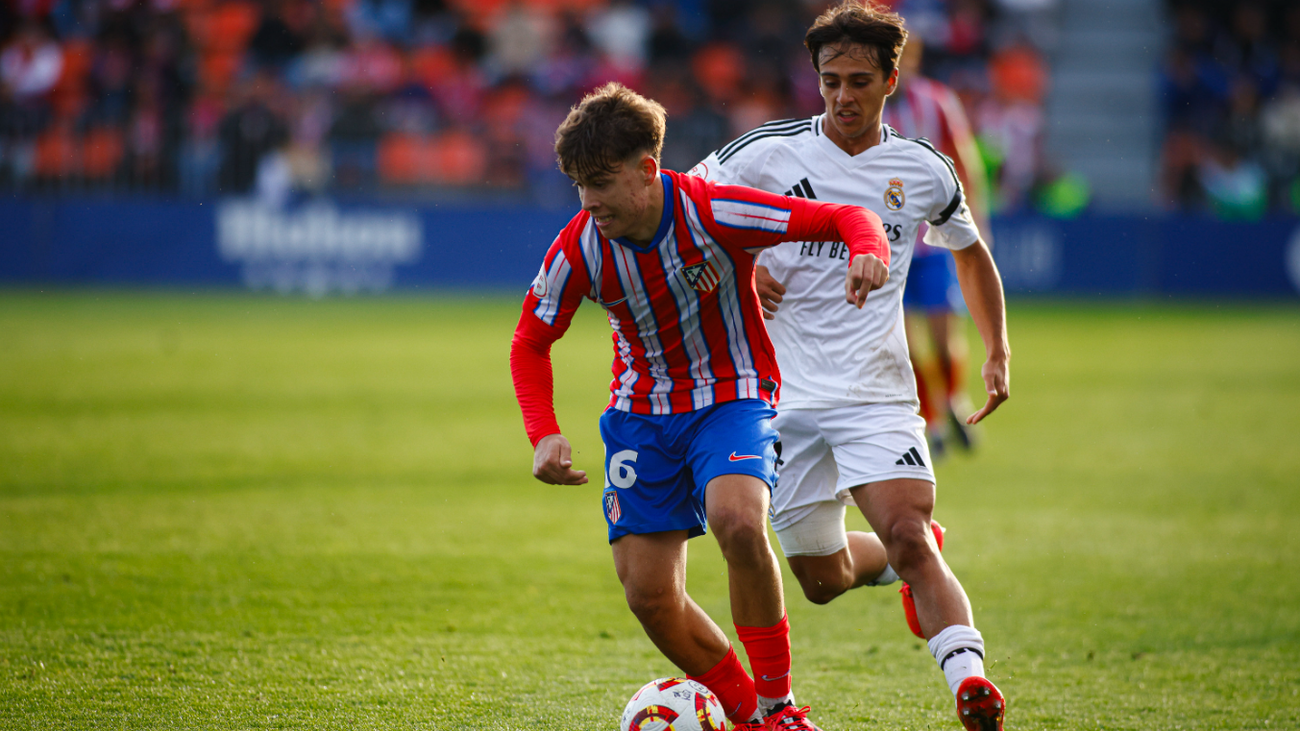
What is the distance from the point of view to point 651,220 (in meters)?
3.51

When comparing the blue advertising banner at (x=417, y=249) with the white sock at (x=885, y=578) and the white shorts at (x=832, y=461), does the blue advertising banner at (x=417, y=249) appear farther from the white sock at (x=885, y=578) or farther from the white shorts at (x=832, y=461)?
the white shorts at (x=832, y=461)

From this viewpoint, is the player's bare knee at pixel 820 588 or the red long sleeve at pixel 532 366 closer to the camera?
the red long sleeve at pixel 532 366

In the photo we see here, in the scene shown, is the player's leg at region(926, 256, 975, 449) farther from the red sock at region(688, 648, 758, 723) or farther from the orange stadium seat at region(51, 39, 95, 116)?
the orange stadium seat at region(51, 39, 95, 116)

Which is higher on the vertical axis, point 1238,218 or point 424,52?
point 424,52

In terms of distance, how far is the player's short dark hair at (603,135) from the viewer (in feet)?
10.9

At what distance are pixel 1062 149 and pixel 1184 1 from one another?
365cm

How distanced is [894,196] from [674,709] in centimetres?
173

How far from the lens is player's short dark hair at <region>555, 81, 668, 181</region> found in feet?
10.9

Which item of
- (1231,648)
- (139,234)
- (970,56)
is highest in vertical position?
(970,56)

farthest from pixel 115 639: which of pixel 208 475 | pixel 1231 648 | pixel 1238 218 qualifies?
pixel 1238 218

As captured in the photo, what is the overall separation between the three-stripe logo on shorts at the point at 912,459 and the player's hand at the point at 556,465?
3.28 ft

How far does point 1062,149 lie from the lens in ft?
74.0

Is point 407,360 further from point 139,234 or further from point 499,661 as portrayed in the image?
point 499,661

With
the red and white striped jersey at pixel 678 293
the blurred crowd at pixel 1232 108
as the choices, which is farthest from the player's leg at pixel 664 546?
the blurred crowd at pixel 1232 108
